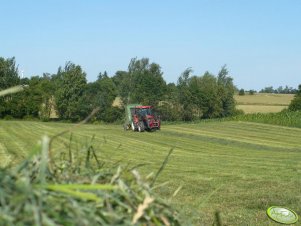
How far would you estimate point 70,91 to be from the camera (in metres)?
74.4

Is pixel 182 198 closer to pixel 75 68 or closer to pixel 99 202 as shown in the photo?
pixel 99 202

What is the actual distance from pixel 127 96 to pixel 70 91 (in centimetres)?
797

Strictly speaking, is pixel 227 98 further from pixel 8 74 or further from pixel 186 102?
pixel 8 74

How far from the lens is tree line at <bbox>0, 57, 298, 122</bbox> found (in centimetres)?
7269

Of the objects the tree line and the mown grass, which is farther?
the tree line

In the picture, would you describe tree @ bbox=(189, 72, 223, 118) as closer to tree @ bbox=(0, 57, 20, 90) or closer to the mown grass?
the mown grass

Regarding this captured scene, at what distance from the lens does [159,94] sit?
2963 inches

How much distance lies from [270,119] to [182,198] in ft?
152

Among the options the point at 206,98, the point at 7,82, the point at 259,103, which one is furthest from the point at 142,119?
the point at 259,103

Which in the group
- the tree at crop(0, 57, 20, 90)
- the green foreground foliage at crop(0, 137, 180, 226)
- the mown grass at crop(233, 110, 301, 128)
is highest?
the tree at crop(0, 57, 20, 90)

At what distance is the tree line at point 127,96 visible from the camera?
72.7 m

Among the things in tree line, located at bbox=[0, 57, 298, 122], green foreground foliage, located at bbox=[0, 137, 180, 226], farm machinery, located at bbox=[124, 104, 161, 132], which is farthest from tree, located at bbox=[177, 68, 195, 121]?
green foreground foliage, located at bbox=[0, 137, 180, 226]

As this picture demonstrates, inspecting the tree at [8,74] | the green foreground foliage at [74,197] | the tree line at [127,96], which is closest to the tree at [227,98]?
the tree line at [127,96]

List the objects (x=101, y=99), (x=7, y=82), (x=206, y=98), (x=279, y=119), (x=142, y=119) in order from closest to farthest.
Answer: (x=142, y=119) → (x=279, y=119) → (x=7, y=82) → (x=101, y=99) → (x=206, y=98)
